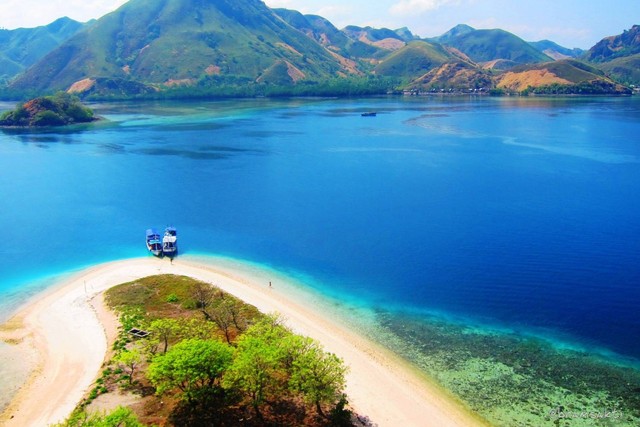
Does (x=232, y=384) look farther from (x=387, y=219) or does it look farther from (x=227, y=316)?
(x=387, y=219)

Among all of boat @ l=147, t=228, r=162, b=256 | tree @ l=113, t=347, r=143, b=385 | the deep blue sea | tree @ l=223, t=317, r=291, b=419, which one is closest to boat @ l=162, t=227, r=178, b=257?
boat @ l=147, t=228, r=162, b=256

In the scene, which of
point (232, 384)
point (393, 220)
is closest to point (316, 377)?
point (232, 384)

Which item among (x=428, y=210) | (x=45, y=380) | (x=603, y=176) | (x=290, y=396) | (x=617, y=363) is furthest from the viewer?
(x=603, y=176)

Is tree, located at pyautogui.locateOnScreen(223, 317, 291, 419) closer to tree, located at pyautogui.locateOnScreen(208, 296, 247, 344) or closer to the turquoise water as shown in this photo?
tree, located at pyautogui.locateOnScreen(208, 296, 247, 344)

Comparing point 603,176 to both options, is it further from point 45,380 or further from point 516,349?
point 45,380

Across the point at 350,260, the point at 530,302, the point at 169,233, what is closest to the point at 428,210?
the point at 350,260

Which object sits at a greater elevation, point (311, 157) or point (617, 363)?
point (311, 157)

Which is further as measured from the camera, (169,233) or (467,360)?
(169,233)
